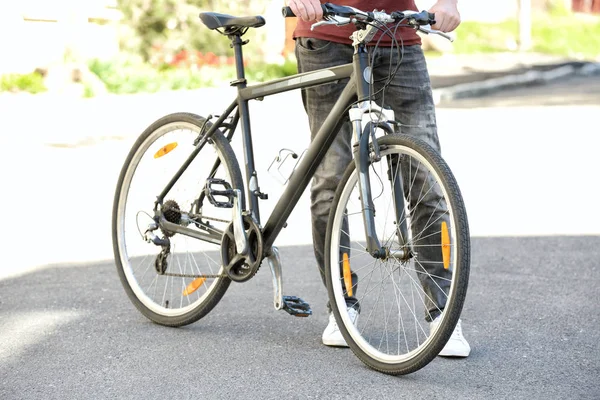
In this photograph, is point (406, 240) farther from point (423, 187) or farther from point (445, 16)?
point (445, 16)

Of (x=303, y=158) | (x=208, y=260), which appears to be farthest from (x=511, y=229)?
(x=303, y=158)

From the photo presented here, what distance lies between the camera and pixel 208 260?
16.7 ft

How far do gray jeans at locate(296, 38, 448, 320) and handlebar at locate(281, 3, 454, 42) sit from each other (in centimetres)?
28

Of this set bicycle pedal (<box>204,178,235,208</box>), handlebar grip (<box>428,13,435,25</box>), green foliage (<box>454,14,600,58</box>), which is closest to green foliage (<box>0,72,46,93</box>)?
bicycle pedal (<box>204,178,235,208</box>)

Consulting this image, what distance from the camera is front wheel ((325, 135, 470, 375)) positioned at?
144 inches

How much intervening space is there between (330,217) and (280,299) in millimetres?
421

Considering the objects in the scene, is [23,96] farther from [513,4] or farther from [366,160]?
Answer: [513,4]

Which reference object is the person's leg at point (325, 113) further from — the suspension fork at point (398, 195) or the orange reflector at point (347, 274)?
the suspension fork at point (398, 195)

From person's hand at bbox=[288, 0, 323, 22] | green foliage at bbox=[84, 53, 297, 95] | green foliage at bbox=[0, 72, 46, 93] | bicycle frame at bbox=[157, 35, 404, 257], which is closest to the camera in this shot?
person's hand at bbox=[288, 0, 323, 22]

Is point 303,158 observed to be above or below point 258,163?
above

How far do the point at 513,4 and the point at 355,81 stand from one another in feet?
120

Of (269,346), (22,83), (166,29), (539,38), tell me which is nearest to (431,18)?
(269,346)

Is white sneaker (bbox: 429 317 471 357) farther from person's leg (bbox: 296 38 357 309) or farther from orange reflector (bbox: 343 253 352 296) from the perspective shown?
person's leg (bbox: 296 38 357 309)

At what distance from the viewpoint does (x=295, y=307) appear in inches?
170
